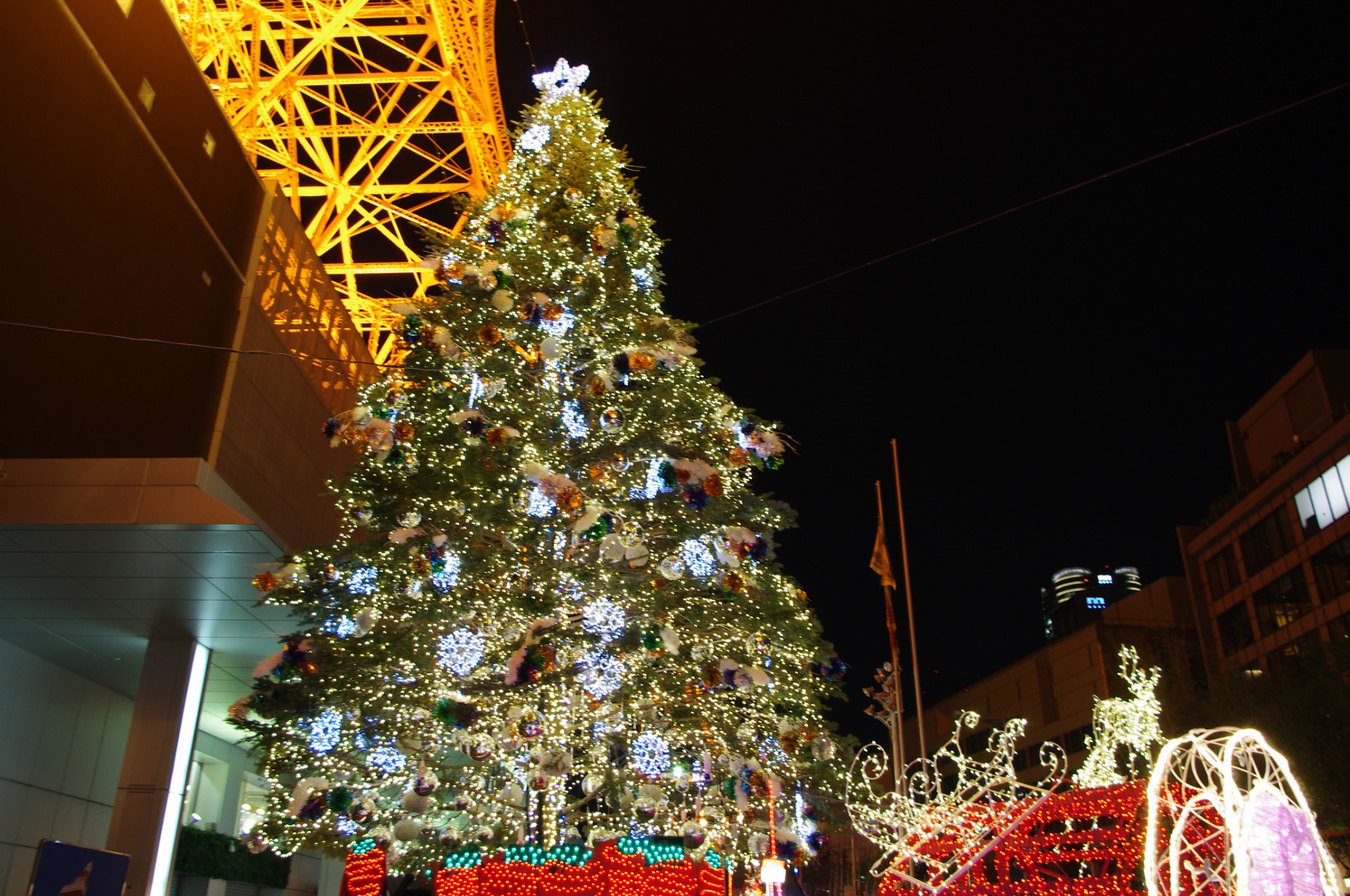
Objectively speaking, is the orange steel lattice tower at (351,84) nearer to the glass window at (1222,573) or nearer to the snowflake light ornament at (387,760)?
the snowflake light ornament at (387,760)

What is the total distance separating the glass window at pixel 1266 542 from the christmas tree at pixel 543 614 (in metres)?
35.9

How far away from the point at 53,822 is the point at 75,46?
12914mm

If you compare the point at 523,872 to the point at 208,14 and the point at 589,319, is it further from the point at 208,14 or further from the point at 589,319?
the point at 208,14

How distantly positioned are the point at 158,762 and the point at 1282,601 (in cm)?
4096

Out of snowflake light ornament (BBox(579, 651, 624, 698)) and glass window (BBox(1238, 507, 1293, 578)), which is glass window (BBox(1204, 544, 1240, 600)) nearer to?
glass window (BBox(1238, 507, 1293, 578))

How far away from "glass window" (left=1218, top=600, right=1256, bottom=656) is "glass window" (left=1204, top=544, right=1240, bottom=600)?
93cm

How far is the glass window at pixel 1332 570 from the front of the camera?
34.8 m

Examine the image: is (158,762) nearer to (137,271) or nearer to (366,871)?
(366,871)

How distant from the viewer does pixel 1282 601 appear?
1539 inches

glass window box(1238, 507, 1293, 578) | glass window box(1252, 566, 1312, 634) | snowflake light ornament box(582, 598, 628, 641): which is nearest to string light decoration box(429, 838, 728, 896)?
snowflake light ornament box(582, 598, 628, 641)

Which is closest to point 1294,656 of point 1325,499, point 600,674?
point 1325,499

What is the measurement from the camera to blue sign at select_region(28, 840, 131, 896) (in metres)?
3.84

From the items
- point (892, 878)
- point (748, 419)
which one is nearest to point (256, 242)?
point (748, 419)

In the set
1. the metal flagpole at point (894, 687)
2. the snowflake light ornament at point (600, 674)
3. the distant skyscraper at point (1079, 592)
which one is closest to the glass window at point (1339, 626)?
the metal flagpole at point (894, 687)
